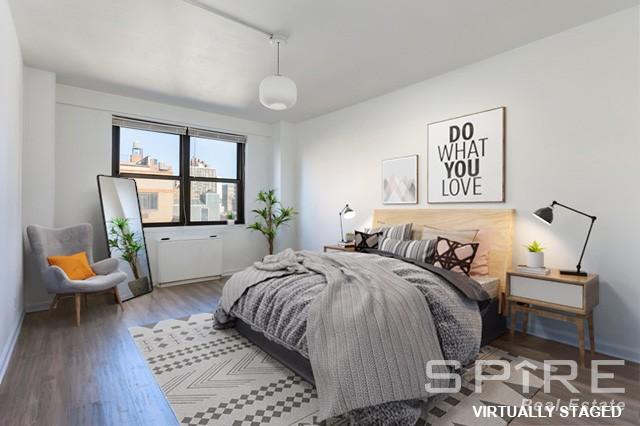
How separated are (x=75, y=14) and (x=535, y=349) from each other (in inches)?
184

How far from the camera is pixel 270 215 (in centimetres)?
580

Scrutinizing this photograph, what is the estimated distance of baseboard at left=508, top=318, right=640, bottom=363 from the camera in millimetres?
2541

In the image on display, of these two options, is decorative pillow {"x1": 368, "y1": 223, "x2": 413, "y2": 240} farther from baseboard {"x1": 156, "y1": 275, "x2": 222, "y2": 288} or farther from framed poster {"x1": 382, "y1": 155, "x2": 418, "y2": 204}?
baseboard {"x1": 156, "y1": 275, "x2": 222, "y2": 288}

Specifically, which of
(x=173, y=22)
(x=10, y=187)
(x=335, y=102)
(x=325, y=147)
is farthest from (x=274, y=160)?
(x=10, y=187)

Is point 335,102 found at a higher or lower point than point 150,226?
higher

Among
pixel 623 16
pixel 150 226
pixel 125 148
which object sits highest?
pixel 623 16

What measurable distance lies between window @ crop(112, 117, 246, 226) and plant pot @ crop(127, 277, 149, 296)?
0.90 m

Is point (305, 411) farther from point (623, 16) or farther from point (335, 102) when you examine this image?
point (335, 102)

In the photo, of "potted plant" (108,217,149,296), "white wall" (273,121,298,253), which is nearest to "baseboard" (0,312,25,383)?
"potted plant" (108,217,149,296)

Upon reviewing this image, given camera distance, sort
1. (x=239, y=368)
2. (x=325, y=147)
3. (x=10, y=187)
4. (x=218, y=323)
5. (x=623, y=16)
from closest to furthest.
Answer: (x=239, y=368) < (x=623, y=16) < (x=10, y=187) < (x=218, y=323) < (x=325, y=147)

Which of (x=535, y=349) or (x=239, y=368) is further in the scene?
(x=535, y=349)

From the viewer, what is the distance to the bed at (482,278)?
7.55 feet

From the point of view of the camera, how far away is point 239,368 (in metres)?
2.39

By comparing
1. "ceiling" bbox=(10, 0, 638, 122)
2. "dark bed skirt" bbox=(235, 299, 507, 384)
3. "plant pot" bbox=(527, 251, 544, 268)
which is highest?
"ceiling" bbox=(10, 0, 638, 122)
